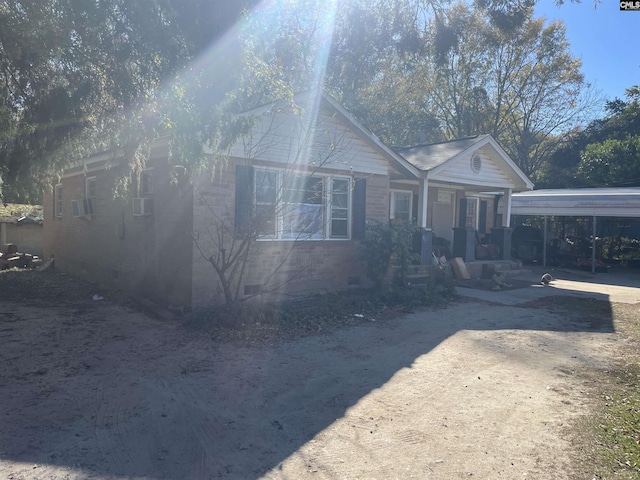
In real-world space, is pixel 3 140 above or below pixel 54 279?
above

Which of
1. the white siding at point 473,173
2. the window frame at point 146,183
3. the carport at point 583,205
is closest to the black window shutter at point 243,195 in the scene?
the window frame at point 146,183

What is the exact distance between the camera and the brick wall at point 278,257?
8906 millimetres

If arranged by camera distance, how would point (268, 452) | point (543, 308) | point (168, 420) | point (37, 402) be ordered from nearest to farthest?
point (268, 452) < point (168, 420) < point (37, 402) < point (543, 308)

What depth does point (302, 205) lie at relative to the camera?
34.3 feet

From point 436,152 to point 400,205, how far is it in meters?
2.08

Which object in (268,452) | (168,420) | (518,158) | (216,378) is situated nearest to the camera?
(268,452)

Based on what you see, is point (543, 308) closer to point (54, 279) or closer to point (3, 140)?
point (3, 140)

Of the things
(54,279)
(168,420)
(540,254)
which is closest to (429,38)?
(540,254)

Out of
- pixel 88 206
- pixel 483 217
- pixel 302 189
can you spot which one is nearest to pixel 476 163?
pixel 483 217

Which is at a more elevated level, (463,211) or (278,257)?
(463,211)

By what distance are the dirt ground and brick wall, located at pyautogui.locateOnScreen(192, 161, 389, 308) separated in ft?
4.14

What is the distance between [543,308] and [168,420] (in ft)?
29.7

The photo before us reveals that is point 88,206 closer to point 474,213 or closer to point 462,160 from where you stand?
point 462,160

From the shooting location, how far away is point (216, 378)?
227 inches
